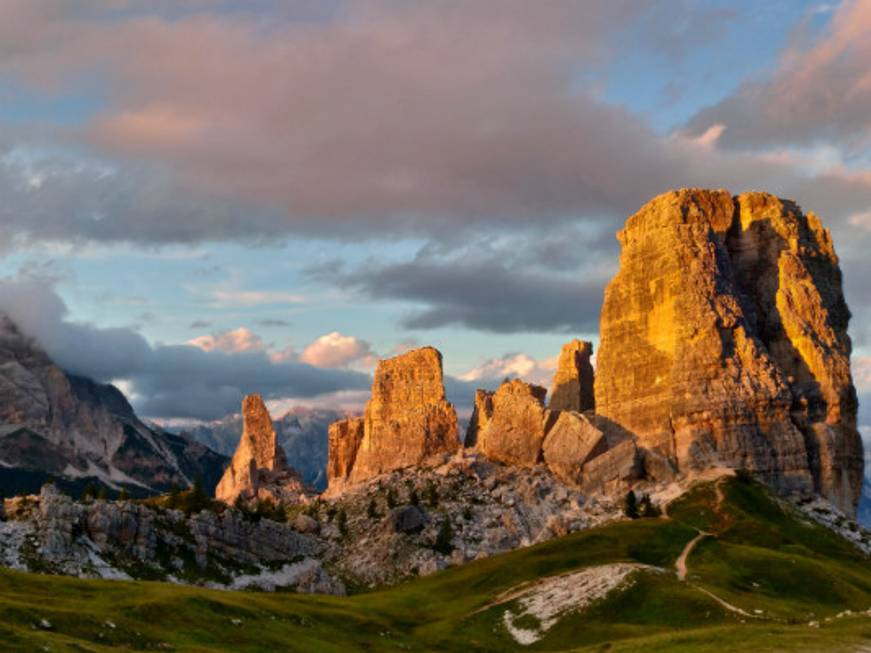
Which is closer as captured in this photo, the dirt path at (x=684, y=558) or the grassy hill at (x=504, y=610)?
the grassy hill at (x=504, y=610)

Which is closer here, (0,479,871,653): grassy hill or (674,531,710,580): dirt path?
(0,479,871,653): grassy hill

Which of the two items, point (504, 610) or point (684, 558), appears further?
point (684, 558)

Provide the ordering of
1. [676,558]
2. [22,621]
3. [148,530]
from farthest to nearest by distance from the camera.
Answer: [148,530] < [676,558] < [22,621]

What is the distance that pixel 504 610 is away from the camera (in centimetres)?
12738

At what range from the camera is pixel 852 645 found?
259 ft

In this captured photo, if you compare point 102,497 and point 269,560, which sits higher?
point 102,497

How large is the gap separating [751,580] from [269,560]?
283 ft

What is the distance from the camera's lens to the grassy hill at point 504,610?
265 ft

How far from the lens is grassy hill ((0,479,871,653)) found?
3179 inches

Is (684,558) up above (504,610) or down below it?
above

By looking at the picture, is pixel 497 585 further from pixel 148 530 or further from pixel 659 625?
pixel 148 530

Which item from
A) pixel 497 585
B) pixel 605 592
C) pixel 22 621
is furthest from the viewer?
pixel 497 585

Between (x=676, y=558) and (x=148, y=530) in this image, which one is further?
(x=148, y=530)

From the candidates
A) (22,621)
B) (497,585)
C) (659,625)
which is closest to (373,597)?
(497,585)
